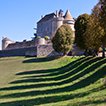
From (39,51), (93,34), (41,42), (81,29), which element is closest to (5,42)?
(41,42)

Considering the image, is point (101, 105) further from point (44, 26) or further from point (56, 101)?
point (44, 26)

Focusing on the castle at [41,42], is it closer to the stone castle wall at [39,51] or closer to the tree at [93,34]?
the stone castle wall at [39,51]

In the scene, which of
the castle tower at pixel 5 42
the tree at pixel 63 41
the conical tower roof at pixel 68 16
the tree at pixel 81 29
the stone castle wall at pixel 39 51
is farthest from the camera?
the conical tower roof at pixel 68 16

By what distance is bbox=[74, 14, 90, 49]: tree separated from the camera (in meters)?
70.4

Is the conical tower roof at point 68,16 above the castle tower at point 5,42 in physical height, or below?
above

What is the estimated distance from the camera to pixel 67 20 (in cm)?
12381

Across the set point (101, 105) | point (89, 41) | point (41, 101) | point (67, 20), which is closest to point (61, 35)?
point (89, 41)

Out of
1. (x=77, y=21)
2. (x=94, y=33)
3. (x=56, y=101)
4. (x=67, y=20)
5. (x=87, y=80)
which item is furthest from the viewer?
(x=67, y=20)

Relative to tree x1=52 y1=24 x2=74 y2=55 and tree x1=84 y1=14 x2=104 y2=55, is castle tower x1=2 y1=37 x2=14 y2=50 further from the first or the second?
tree x1=84 y1=14 x2=104 y2=55

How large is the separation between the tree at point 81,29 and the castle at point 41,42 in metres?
20.9

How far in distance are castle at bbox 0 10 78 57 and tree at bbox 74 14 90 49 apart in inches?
823

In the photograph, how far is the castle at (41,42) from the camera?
9718 centimetres

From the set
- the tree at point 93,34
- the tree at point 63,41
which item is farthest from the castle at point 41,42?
the tree at point 93,34

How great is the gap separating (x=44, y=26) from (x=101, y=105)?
368 feet
